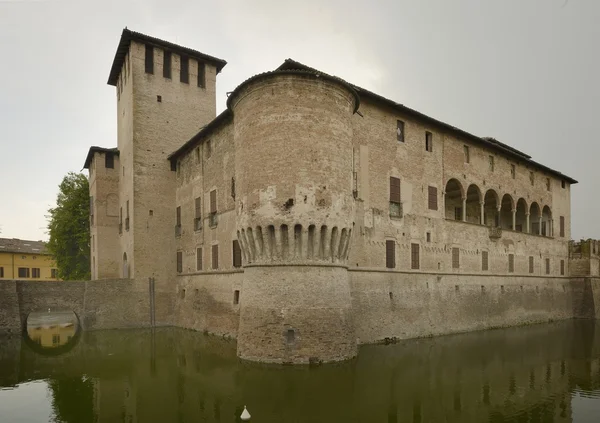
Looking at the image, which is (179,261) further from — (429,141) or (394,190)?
(429,141)

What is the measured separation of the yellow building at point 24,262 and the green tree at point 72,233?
14.4m

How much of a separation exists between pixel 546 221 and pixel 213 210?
25.9 meters

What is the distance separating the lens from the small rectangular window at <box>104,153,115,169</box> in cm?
3284

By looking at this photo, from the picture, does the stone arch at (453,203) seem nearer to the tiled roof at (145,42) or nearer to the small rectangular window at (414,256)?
the small rectangular window at (414,256)

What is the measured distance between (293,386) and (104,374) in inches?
298

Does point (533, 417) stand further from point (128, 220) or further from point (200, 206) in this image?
point (128, 220)

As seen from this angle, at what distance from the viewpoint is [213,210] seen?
24969 millimetres

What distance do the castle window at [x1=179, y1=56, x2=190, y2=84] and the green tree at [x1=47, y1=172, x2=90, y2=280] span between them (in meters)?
14.4

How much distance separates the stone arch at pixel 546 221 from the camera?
112 ft

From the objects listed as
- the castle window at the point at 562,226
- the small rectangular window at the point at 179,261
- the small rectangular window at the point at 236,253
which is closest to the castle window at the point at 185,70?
the small rectangular window at the point at 179,261

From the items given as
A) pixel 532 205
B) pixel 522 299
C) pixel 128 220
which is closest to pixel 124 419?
pixel 128 220

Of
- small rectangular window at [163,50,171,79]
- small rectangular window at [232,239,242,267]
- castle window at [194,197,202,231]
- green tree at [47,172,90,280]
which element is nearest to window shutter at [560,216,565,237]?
small rectangular window at [232,239,242,267]

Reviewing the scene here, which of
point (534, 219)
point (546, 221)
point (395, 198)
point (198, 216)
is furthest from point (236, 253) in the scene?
point (546, 221)

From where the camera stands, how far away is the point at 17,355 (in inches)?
791
